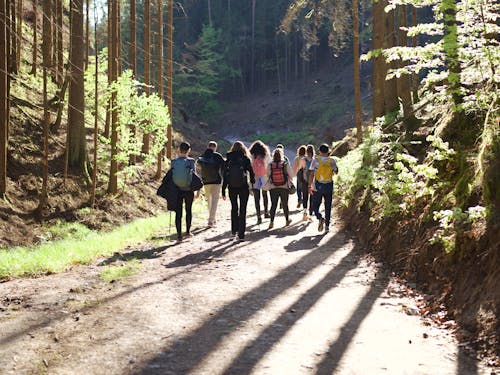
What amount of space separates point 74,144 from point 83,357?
13408mm

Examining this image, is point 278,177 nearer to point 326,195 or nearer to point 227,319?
point 326,195

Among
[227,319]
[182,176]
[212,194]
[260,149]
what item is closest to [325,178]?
[260,149]

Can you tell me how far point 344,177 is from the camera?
14.1m

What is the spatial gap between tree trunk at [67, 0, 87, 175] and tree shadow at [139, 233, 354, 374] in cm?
1089

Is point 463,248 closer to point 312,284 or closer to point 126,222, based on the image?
point 312,284

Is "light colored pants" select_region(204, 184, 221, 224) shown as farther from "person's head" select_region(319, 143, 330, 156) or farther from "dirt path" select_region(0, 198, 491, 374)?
"dirt path" select_region(0, 198, 491, 374)

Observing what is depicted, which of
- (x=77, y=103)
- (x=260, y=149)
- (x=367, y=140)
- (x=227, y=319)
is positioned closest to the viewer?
(x=227, y=319)

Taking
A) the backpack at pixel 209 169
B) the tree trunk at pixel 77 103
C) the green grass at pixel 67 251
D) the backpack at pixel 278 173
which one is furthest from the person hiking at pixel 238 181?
the tree trunk at pixel 77 103

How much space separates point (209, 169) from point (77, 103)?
24.4 feet

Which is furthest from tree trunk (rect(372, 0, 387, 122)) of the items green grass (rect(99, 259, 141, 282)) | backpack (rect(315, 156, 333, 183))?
green grass (rect(99, 259, 141, 282))

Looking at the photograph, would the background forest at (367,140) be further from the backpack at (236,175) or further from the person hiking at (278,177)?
the backpack at (236,175)

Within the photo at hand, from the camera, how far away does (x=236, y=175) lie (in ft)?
34.2

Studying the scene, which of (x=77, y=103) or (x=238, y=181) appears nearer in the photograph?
(x=238, y=181)

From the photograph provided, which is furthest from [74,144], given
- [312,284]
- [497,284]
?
[497,284]
